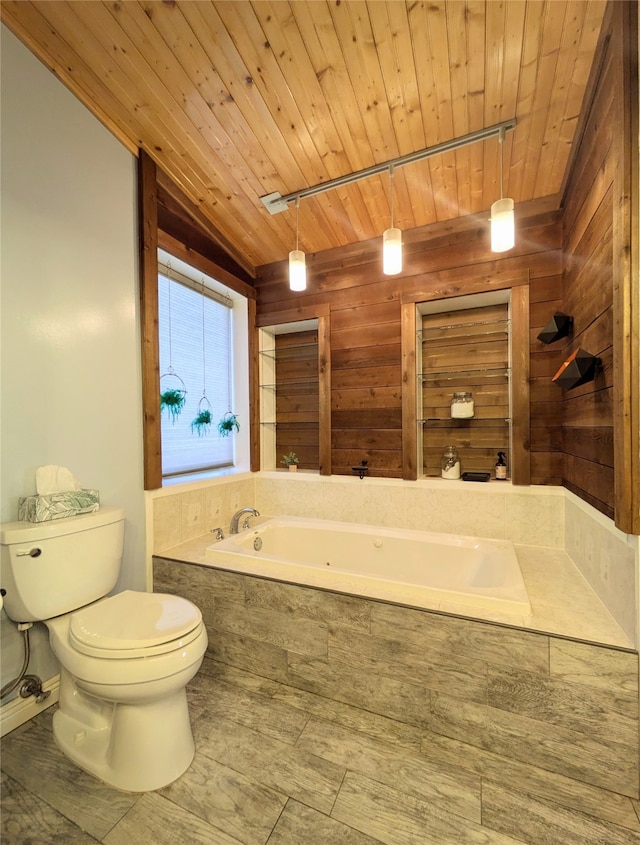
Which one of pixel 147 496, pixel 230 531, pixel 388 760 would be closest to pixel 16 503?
pixel 147 496

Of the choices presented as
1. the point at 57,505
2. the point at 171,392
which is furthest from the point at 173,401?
the point at 57,505

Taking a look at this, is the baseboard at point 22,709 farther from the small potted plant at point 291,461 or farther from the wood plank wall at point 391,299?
the wood plank wall at point 391,299

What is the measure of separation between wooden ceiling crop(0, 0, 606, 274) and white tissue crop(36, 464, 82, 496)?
175cm

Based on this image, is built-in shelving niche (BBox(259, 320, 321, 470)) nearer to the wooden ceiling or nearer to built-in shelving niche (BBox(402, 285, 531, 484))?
built-in shelving niche (BBox(402, 285, 531, 484))

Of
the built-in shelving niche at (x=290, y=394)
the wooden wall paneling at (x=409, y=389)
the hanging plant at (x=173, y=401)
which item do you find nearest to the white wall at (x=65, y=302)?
the hanging plant at (x=173, y=401)

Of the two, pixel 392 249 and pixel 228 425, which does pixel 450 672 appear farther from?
pixel 228 425

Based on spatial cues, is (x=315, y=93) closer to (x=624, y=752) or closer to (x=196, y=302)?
(x=196, y=302)

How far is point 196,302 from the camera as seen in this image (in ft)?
8.85

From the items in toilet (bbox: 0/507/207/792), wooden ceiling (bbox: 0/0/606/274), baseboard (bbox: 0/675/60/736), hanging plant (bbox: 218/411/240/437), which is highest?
wooden ceiling (bbox: 0/0/606/274)

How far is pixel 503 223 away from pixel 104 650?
220 centimetres

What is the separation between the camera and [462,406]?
7.86 ft

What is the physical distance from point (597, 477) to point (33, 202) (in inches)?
105

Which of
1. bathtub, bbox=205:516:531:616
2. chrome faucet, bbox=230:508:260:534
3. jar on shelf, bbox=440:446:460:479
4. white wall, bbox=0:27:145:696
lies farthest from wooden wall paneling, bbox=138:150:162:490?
jar on shelf, bbox=440:446:460:479

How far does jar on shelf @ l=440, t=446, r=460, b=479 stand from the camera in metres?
2.39
